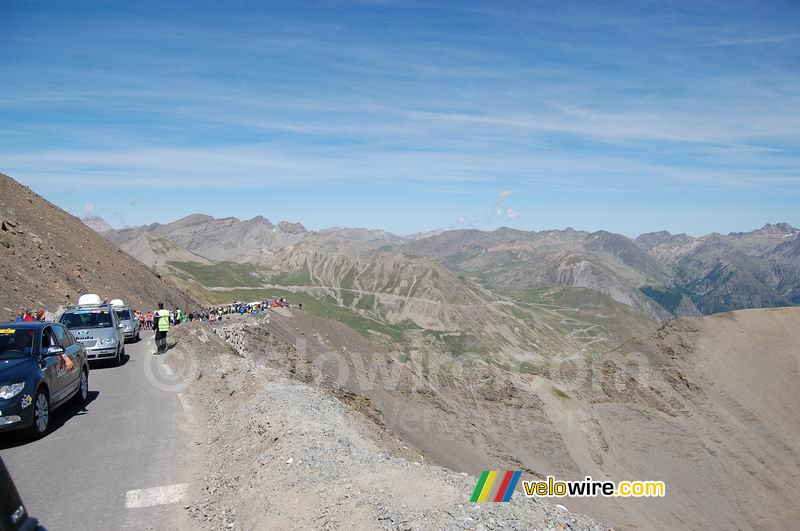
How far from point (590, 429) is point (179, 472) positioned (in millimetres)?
50747

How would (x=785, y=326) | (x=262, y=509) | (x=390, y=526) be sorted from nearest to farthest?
(x=390, y=526) → (x=262, y=509) → (x=785, y=326)

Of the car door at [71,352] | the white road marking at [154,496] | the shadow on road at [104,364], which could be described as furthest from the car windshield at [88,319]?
the white road marking at [154,496]

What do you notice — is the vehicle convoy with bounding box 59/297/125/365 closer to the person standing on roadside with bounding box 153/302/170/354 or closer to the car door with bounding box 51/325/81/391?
the person standing on roadside with bounding box 153/302/170/354

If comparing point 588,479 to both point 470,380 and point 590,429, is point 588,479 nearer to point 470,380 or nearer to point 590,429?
point 590,429

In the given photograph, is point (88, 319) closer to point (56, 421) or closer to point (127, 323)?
point (127, 323)

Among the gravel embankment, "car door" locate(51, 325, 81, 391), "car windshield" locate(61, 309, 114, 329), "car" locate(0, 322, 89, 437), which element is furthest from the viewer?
"car windshield" locate(61, 309, 114, 329)

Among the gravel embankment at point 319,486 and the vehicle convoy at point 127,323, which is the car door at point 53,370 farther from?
the vehicle convoy at point 127,323

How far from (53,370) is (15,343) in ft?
2.89

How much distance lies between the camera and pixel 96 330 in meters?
20.4

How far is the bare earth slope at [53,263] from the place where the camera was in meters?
38.2

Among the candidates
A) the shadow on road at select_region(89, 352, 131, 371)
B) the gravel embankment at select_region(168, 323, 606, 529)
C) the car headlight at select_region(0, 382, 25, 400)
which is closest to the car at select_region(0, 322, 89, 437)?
the car headlight at select_region(0, 382, 25, 400)

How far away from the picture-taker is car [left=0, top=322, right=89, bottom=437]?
386 inches

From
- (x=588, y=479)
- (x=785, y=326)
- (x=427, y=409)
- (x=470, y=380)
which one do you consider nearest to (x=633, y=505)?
(x=588, y=479)

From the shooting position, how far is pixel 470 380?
62.3 metres
